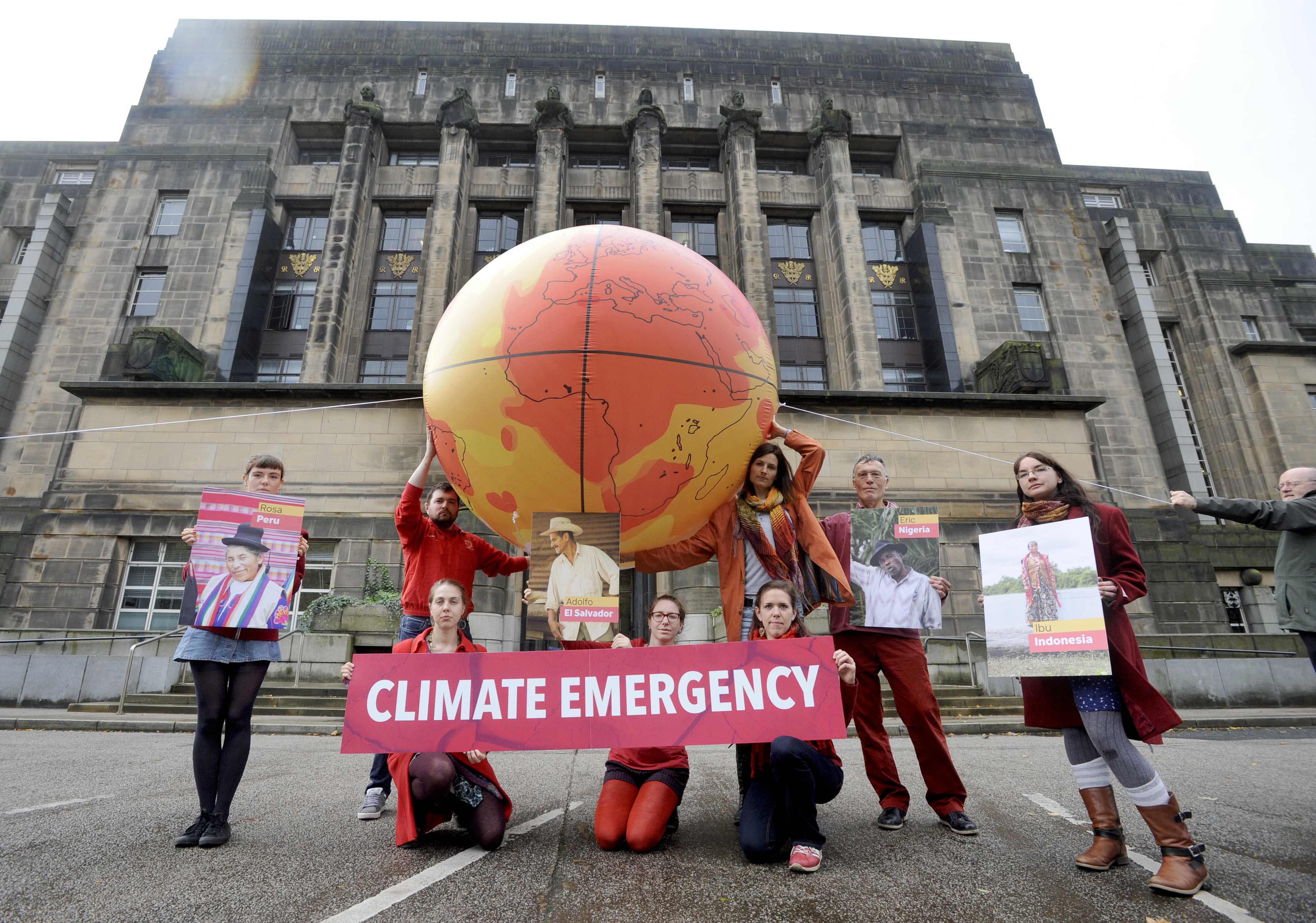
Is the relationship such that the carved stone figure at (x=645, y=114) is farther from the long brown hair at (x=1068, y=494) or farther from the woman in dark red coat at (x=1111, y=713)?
the woman in dark red coat at (x=1111, y=713)

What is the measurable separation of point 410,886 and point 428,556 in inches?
85.3

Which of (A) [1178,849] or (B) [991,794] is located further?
(B) [991,794]

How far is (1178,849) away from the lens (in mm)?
2777

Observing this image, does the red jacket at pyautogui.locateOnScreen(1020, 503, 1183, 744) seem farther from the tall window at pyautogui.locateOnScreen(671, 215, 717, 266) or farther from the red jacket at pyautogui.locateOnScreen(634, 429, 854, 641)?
the tall window at pyautogui.locateOnScreen(671, 215, 717, 266)

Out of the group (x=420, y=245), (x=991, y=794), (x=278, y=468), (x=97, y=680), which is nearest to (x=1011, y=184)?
(x=420, y=245)

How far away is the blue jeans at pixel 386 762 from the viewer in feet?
14.1

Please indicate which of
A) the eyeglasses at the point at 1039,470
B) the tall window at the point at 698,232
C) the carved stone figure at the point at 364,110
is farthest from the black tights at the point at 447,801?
the carved stone figure at the point at 364,110

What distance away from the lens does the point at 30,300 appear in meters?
21.9

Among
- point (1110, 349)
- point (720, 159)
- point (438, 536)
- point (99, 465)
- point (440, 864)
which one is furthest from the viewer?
point (720, 159)

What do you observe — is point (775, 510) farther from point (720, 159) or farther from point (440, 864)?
point (720, 159)

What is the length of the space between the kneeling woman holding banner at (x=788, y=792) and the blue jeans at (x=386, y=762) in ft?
7.49

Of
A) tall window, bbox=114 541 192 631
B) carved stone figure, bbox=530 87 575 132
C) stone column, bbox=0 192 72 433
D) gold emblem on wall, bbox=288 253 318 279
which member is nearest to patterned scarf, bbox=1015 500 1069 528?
tall window, bbox=114 541 192 631

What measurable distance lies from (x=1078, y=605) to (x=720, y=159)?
2618cm

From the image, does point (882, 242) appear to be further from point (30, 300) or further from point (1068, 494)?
point (30, 300)
